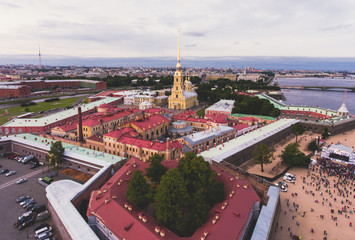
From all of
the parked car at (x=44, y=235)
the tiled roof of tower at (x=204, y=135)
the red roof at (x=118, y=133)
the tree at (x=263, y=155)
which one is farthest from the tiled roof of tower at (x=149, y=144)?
the parked car at (x=44, y=235)

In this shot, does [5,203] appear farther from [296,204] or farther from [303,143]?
[303,143]

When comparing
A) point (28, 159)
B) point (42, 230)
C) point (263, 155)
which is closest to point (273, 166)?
point (263, 155)

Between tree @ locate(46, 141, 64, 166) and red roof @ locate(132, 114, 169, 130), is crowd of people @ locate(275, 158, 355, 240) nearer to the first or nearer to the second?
red roof @ locate(132, 114, 169, 130)

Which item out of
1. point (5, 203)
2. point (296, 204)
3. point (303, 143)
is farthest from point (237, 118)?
point (5, 203)

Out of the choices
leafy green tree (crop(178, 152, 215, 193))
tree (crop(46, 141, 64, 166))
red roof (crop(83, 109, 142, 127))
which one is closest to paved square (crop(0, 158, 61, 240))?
tree (crop(46, 141, 64, 166))

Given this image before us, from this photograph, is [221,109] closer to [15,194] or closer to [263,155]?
[263,155]
